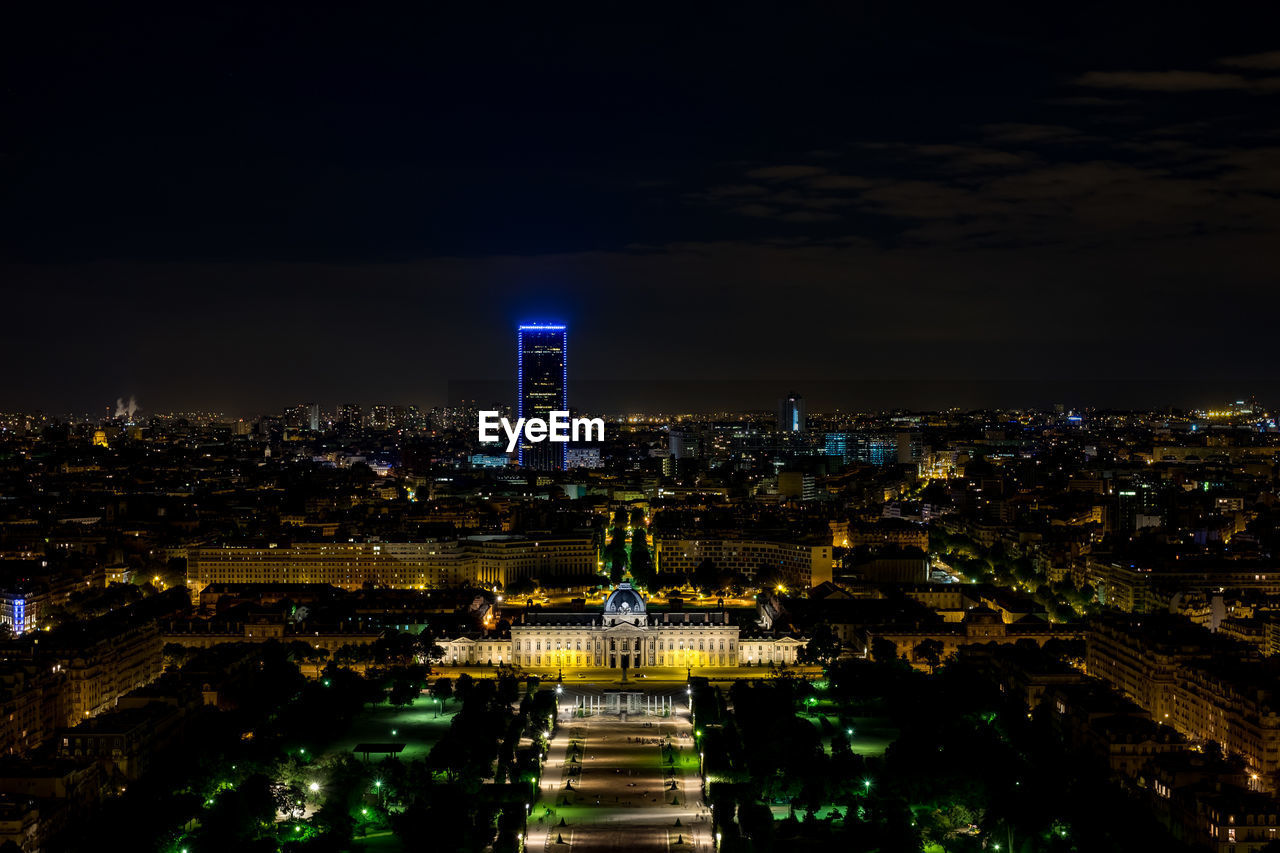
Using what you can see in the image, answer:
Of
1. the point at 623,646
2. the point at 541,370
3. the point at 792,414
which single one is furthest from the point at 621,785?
the point at 792,414

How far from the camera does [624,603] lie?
47188 mm

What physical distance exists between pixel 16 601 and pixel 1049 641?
33.3 meters

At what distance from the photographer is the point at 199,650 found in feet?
147

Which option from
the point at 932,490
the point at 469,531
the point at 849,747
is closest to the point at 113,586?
the point at 469,531

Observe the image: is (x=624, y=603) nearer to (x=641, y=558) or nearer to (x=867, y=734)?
(x=867, y=734)

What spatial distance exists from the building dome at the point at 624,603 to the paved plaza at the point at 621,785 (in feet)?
21.4

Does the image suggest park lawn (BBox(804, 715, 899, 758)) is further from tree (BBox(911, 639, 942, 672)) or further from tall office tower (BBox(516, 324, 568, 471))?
tall office tower (BBox(516, 324, 568, 471))

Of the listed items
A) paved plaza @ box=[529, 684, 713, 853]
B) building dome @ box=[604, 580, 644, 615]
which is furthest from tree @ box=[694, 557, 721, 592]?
paved plaza @ box=[529, 684, 713, 853]

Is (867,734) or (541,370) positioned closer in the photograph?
(867,734)

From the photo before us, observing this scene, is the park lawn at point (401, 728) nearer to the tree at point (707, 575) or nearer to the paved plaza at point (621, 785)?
the paved plaza at point (621, 785)

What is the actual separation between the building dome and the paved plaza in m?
6.53

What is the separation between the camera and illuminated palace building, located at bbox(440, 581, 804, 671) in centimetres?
4678

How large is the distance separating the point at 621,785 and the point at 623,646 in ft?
50.3

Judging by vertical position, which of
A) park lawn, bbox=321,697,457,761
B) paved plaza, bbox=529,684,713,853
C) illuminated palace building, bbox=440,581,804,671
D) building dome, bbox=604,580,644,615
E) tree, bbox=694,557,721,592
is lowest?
paved plaza, bbox=529,684,713,853
